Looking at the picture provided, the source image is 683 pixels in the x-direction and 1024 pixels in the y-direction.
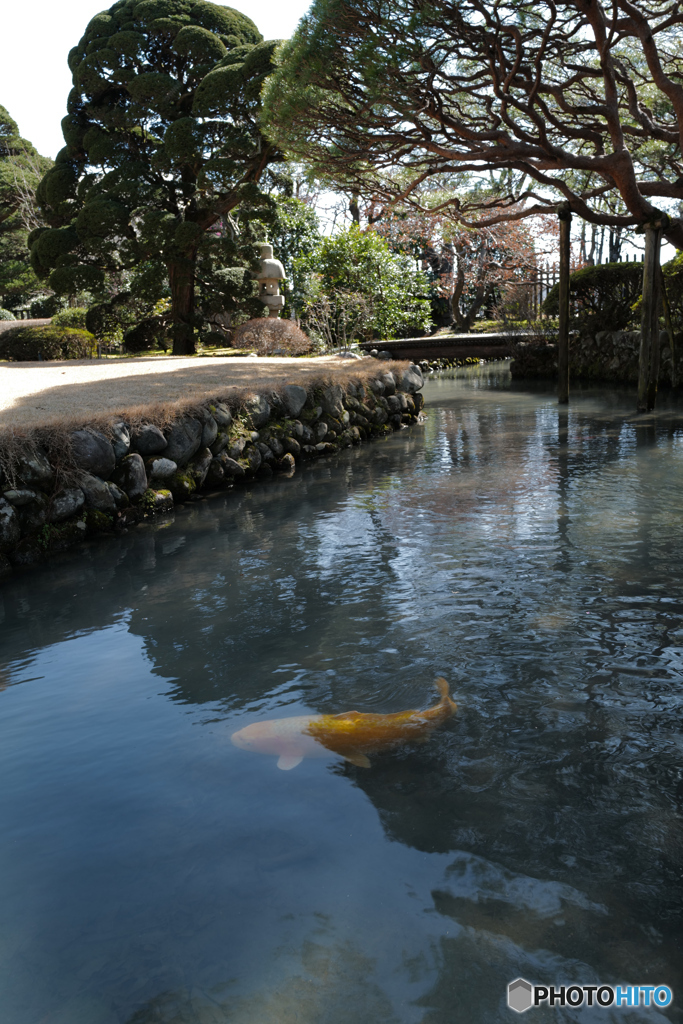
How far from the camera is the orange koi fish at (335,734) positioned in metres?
2.75

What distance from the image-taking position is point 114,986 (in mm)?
1883

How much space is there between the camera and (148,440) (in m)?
6.82

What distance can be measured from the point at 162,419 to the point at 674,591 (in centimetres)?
505

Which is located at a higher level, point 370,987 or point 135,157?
point 135,157

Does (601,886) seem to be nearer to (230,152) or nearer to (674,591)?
(674,591)

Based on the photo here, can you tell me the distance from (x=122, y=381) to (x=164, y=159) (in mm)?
6864

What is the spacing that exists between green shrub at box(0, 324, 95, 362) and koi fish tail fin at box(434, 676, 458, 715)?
544 inches

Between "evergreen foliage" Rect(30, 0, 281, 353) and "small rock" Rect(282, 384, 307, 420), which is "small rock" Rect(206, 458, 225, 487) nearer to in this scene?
"small rock" Rect(282, 384, 307, 420)

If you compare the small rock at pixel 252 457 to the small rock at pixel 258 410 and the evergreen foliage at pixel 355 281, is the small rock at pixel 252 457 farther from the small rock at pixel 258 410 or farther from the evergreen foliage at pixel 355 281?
the evergreen foliage at pixel 355 281

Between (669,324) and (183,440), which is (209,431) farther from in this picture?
(669,324)

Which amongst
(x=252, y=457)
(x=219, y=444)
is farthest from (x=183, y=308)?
(x=219, y=444)

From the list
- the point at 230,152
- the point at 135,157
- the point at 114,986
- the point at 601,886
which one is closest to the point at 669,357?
the point at 230,152

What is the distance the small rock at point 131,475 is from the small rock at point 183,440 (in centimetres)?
49

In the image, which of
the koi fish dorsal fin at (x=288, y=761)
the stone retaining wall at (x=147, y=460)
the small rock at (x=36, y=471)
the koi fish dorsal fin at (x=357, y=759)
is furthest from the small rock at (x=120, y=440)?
the koi fish dorsal fin at (x=357, y=759)
